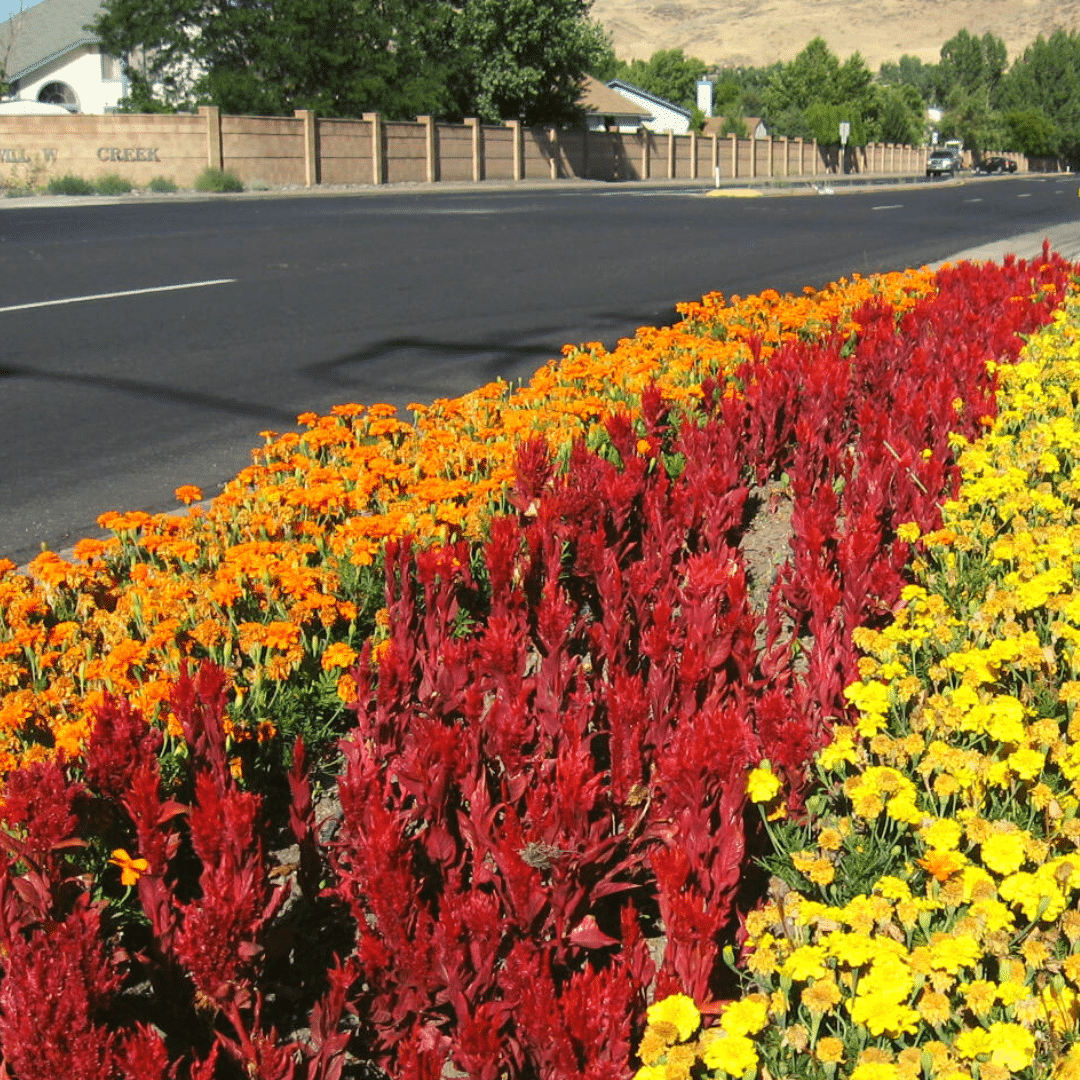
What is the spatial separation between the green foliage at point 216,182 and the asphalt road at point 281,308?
16.4 metres

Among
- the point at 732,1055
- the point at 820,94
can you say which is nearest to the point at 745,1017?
the point at 732,1055

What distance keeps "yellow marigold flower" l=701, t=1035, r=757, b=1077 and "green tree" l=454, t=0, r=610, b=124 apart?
181 ft

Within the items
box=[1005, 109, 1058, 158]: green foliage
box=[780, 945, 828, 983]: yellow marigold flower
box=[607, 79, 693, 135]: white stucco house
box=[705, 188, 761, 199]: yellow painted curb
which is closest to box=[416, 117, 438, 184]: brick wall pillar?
box=[705, 188, 761, 199]: yellow painted curb

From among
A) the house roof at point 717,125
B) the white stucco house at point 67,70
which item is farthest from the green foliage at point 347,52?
the house roof at point 717,125

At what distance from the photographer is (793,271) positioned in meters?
15.0

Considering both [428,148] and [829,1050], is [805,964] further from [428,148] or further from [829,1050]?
[428,148]

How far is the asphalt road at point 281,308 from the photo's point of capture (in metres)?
6.65

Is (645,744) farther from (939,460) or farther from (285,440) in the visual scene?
(285,440)

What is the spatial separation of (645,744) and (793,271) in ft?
41.6

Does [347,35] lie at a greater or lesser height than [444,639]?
greater

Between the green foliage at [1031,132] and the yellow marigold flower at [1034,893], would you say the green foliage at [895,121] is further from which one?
the yellow marigold flower at [1034,893]

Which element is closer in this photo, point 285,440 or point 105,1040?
point 105,1040

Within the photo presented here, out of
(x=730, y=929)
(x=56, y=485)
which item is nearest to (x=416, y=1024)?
(x=730, y=929)

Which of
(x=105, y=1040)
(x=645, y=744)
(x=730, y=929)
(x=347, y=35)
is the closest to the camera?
(x=105, y=1040)
